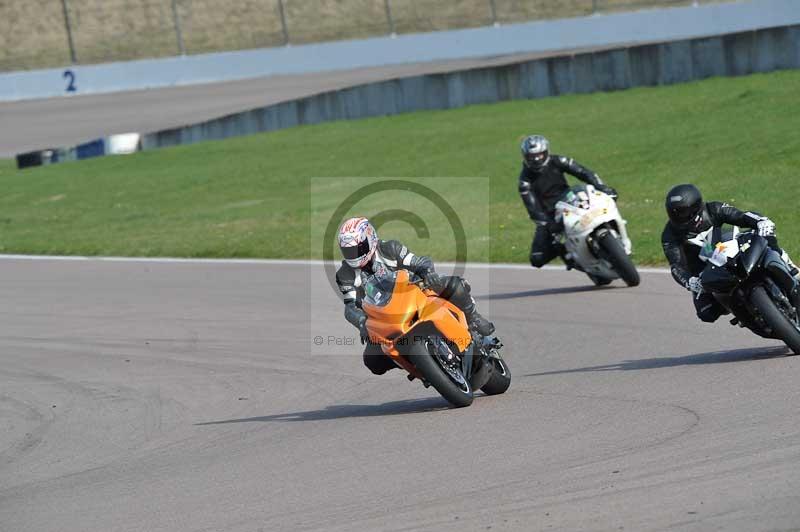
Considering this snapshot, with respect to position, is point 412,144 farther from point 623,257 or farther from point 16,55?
point 16,55

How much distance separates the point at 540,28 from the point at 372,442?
1203 inches

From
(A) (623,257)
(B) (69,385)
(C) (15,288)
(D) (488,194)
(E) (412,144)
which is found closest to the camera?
(B) (69,385)

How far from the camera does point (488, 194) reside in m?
23.8

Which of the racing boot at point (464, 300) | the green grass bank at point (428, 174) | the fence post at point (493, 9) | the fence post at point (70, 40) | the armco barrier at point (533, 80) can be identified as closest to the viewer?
the racing boot at point (464, 300)

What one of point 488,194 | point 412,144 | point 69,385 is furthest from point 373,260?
point 412,144

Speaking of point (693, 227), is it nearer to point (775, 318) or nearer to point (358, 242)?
point (775, 318)

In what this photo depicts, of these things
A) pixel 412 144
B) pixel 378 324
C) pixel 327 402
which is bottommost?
pixel 412 144

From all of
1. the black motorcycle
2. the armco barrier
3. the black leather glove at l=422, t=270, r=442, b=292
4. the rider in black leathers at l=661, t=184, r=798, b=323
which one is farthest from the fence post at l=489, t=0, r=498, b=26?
the black leather glove at l=422, t=270, r=442, b=292

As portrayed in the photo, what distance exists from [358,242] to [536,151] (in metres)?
6.27

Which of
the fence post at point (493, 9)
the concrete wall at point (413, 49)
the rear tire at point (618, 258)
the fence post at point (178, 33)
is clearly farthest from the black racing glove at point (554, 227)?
the fence post at point (178, 33)

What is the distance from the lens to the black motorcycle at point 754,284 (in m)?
9.05

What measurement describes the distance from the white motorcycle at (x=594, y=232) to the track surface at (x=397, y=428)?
0.80ft

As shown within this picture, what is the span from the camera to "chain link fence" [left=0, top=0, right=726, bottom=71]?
42500mm

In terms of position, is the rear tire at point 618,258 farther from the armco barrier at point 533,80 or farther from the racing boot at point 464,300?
the armco barrier at point 533,80
